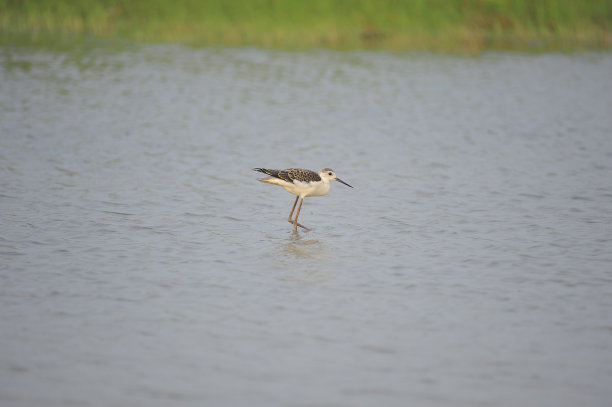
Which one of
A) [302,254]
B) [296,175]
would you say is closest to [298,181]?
[296,175]

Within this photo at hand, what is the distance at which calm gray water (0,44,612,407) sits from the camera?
6020 mm

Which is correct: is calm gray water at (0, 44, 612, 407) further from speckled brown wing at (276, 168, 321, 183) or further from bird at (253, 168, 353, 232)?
speckled brown wing at (276, 168, 321, 183)

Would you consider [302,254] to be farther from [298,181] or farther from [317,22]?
[317,22]

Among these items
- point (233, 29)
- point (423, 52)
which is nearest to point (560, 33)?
point (423, 52)

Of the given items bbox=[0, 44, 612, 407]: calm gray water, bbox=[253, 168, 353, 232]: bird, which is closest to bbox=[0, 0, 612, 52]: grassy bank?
bbox=[0, 44, 612, 407]: calm gray water

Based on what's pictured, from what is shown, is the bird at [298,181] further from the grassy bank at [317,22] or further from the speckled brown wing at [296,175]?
the grassy bank at [317,22]

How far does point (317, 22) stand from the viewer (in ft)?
91.4

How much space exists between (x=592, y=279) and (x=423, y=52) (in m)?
20.5

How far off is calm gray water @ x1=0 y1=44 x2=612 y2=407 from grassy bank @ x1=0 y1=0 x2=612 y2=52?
8.45 meters

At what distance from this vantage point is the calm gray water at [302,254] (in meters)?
6.02

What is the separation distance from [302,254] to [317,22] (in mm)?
19689

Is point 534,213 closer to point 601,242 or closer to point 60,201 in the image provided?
point 601,242

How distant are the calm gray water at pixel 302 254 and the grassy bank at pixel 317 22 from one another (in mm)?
8449

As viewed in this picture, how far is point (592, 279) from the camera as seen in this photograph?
27.2ft
